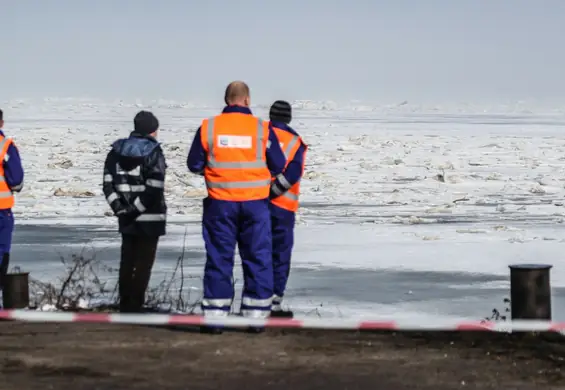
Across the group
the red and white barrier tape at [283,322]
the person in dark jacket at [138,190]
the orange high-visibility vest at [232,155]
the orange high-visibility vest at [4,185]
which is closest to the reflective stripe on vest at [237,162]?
the orange high-visibility vest at [232,155]

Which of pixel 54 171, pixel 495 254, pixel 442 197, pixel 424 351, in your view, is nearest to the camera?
pixel 424 351

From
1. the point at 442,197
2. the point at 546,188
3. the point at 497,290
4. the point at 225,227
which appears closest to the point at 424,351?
the point at 225,227

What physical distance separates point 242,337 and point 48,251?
6.93 meters

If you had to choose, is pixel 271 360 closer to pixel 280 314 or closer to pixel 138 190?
pixel 280 314

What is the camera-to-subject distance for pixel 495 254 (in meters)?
14.8

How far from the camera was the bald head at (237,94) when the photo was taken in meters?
8.61

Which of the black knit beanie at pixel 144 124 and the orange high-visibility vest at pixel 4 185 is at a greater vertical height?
the black knit beanie at pixel 144 124

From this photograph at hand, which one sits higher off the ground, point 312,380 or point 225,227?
point 225,227

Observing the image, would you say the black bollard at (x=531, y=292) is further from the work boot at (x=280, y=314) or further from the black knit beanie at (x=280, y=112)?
the black knit beanie at (x=280, y=112)

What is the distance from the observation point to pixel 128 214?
361 inches

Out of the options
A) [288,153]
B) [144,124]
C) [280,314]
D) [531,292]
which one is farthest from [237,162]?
[531,292]

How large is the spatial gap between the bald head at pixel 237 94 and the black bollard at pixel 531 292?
6.79 ft

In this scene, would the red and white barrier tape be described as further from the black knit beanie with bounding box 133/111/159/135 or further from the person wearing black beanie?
the black knit beanie with bounding box 133/111/159/135

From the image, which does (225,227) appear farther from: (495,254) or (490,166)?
(490,166)
